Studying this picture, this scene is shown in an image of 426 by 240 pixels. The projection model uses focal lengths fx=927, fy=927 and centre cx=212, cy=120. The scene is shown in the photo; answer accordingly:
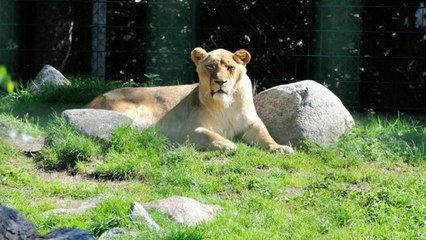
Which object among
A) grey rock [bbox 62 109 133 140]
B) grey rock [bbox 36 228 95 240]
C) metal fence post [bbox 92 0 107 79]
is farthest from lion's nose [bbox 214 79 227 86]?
grey rock [bbox 36 228 95 240]

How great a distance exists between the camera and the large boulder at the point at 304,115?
837cm

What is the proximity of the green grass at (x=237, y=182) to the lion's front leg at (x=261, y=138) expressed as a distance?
0.59ft

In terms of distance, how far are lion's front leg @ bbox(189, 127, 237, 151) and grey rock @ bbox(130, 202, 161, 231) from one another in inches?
98.0

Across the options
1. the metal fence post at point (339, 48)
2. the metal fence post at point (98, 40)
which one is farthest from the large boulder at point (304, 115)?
the metal fence post at point (98, 40)

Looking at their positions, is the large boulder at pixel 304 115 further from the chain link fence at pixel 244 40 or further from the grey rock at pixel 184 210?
the grey rock at pixel 184 210

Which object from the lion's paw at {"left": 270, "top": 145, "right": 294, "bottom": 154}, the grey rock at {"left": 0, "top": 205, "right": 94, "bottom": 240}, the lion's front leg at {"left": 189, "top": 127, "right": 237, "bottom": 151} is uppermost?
the grey rock at {"left": 0, "top": 205, "right": 94, "bottom": 240}

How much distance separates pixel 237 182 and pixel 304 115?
1750mm

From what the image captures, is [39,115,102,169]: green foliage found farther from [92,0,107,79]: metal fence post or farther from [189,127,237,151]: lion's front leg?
[92,0,107,79]: metal fence post

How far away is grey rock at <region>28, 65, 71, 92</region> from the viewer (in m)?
9.99

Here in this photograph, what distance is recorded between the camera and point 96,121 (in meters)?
8.00

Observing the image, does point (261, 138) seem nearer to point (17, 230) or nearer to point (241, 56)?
point (241, 56)

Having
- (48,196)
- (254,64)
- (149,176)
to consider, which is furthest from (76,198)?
(254,64)

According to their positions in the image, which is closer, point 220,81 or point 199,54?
point 220,81

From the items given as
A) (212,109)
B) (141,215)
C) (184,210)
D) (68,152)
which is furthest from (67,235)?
(212,109)
